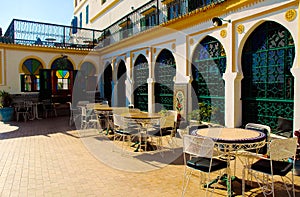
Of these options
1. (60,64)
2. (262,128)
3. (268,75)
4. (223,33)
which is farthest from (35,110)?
(262,128)

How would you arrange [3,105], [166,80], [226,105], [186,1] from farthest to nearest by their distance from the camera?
1. [3,105]
2. [166,80]
3. [186,1]
4. [226,105]

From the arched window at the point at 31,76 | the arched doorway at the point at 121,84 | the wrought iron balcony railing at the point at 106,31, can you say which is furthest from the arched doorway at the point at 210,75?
the arched window at the point at 31,76

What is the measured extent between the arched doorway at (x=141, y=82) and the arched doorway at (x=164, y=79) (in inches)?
35.6

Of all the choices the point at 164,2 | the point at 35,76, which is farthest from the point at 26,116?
the point at 164,2

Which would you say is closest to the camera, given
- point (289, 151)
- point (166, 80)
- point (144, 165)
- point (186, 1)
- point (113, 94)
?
point (289, 151)

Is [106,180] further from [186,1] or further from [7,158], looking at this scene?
[186,1]

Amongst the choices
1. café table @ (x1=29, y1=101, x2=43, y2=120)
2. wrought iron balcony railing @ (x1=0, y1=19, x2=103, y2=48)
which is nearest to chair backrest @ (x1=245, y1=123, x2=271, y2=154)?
café table @ (x1=29, y1=101, x2=43, y2=120)

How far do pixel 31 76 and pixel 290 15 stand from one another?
516 inches

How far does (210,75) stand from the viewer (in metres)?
7.49

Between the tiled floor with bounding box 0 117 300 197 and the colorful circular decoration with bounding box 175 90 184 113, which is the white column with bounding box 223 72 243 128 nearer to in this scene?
the colorful circular decoration with bounding box 175 90 184 113

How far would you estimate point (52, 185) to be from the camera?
13.3 ft

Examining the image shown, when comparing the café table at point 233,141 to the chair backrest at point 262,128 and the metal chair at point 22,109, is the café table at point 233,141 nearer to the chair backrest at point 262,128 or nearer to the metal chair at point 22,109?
the chair backrest at point 262,128

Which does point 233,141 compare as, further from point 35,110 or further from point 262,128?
point 35,110

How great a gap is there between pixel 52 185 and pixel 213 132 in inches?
107
